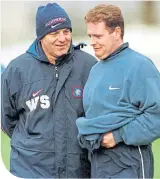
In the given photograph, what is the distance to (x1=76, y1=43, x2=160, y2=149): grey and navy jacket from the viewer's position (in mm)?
3678

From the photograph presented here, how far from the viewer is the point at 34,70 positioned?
14.0 ft

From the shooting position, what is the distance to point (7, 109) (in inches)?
175

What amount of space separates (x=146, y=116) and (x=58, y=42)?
93 centimetres

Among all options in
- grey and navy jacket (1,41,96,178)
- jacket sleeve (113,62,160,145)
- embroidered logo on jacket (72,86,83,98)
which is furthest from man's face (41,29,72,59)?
jacket sleeve (113,62,160,145)

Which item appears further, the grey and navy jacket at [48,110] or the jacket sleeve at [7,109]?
the jacket sleeve at [7,109]

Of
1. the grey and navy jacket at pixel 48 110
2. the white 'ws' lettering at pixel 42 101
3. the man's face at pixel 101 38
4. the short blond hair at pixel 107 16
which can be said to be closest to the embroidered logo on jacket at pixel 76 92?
the grey and navy jacket at pixel 48 110

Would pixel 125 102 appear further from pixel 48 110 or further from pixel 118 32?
pixel 48 110

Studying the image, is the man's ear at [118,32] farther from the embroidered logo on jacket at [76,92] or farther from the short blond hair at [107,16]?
the embroidered logo on jacket at [76,92]

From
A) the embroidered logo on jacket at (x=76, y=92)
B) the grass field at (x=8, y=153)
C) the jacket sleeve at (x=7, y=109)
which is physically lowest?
the grass field at (x=8, y=153)

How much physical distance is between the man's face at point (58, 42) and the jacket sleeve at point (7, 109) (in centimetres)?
42

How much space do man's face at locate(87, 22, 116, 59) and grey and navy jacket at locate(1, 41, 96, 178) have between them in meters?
0.47

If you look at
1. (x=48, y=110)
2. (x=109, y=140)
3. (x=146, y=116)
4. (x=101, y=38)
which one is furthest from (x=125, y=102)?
(x=48, y=110)

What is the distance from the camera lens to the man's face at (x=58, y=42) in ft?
13.6

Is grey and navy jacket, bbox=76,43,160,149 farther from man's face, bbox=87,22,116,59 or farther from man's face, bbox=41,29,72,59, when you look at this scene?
man's face, bbox=41,29,72,59
